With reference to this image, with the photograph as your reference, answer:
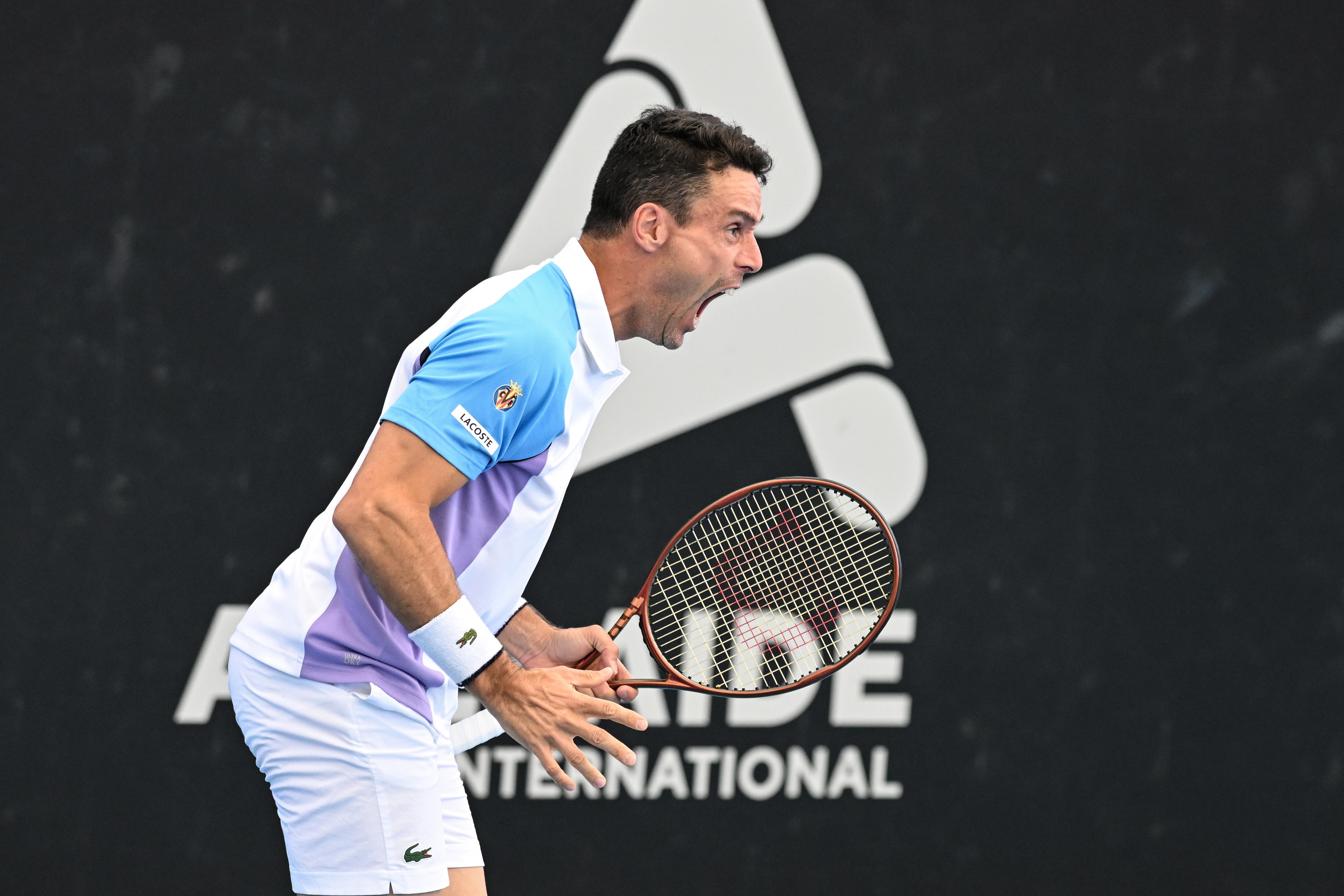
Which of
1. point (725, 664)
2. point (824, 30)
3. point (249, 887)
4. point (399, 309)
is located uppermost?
point (824, 30)

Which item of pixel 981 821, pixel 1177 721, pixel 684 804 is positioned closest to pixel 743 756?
pixel 684 804

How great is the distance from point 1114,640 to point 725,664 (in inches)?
35.9

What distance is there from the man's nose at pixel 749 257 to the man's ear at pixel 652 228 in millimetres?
102

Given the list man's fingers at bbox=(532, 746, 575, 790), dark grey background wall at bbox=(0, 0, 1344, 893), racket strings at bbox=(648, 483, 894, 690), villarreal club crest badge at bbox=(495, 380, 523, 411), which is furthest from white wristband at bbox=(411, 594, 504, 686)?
dark grey background wall at bbox=(0, 0, 1344, 893)

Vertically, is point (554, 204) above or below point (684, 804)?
above

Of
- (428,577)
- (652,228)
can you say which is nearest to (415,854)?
(428,577)

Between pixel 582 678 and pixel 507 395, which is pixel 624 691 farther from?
pixel 507 395

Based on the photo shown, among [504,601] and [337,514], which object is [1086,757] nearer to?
[504,601]

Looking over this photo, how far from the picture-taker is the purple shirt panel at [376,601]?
1689 mm

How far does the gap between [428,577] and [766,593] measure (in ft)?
5.08

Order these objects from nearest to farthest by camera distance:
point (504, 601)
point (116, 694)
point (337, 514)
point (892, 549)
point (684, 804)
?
1. point (337, 514)
2. point (504, 601)
3. point (892, 549)
4. point (116, 694)
5. point (684, 804)

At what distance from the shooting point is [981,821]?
3.24m

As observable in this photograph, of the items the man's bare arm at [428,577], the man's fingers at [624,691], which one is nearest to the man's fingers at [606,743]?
the man's bare arm at [428,577]

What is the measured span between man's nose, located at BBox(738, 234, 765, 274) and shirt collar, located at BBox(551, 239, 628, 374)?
0.65ft
